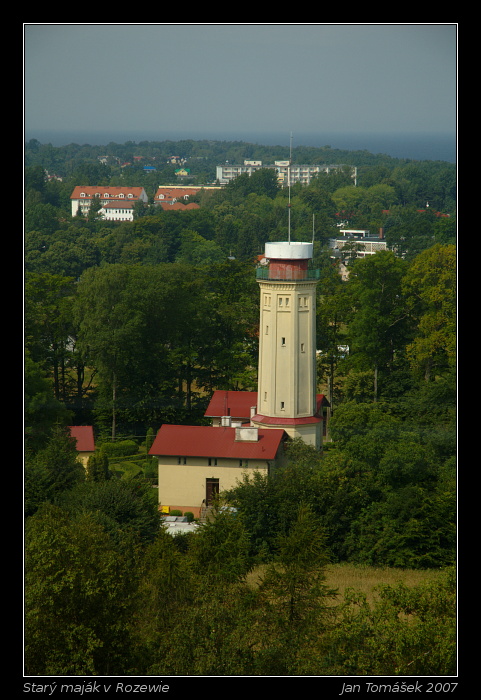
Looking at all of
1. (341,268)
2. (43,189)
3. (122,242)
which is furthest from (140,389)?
(43,189)

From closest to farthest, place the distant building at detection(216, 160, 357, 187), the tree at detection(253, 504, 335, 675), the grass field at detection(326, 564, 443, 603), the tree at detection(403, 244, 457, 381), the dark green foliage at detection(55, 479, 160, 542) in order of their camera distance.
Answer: the tree at detection(253, 504, 335, 675) → the grass field at detection(326, 564, 443, 603) → the dark green foliage at detection(55, 479, 160, 542) → the tree at detection(403, 244, 457, 381) → the distant building at detection(216, 160, 357, 187)

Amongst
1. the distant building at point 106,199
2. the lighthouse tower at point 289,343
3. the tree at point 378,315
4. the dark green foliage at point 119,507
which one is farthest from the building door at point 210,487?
the distant building at point 106,199

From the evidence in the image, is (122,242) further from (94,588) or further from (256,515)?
(94,588)

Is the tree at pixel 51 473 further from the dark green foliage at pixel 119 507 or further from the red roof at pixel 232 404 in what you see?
the red roof at pixel 232 404

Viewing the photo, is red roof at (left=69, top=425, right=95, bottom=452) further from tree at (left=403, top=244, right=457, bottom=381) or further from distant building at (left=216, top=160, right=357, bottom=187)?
distant building at (left=216, top=160, right=357, bottom=187)

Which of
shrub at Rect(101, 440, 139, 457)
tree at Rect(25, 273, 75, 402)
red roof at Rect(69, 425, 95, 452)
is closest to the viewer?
red roof at Rect(69, 425, 95, 452)

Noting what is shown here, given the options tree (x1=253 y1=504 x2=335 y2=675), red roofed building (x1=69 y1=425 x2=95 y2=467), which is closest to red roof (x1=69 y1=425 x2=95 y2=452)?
red roofed building (x1=69 y1=425 x2=95 y2=467)
